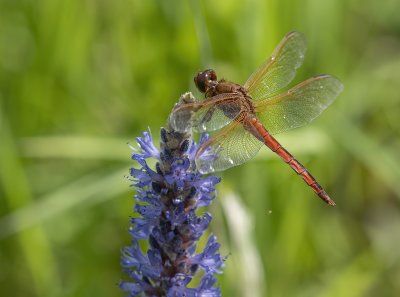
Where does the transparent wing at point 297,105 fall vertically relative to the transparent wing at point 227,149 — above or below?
above

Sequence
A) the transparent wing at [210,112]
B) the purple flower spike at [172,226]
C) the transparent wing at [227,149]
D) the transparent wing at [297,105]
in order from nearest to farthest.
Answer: the purple flower spike at [172,226], the transparent wing at [210,112], the transparent wing at [227,149], the transparent wing at [297,105]

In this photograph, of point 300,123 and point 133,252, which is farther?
point 300,123

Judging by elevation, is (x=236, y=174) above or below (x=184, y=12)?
below

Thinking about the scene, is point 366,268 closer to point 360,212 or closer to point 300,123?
point 360,212

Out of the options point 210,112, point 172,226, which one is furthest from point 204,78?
point 172,226

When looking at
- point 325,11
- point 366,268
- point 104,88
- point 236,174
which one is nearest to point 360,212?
point 366,268

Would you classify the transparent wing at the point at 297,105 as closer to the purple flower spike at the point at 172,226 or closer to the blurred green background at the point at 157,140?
the blurred green background at the point at 157,140

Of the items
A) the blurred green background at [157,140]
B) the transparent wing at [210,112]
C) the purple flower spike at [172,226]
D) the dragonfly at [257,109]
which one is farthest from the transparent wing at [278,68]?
the purple flower spike at [172,226]

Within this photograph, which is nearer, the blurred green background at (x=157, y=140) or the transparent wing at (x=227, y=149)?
the transparent wing at (x=227, y=149)
